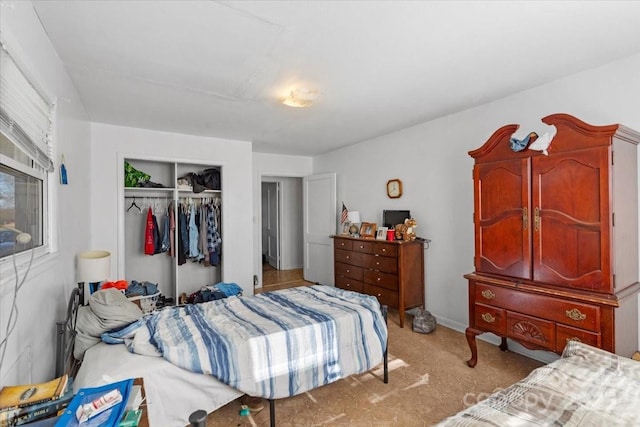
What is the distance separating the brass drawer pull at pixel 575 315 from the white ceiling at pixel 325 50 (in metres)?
1.74

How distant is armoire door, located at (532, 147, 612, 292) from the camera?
197 cm

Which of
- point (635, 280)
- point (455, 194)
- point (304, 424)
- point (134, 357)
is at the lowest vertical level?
point (304, 424)

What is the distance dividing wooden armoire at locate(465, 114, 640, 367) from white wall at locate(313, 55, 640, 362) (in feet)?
1.54

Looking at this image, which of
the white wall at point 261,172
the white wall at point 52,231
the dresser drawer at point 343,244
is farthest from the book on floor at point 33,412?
the white wall at point 261,172

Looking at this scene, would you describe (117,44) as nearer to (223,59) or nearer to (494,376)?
(223,59)

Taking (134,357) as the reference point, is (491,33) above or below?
above

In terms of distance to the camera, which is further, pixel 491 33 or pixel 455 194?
pixel 455 194

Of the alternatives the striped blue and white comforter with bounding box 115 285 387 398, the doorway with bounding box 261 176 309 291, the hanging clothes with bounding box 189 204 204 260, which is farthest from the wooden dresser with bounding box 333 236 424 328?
the doorway with bounding box 261 176 309 291

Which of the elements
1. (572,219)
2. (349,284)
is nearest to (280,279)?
(349,284)

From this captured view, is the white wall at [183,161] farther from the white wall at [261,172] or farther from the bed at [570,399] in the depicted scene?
the bed at [570,399]

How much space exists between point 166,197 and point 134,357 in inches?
118

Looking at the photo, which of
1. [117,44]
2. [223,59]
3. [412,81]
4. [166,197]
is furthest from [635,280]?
[166,197]

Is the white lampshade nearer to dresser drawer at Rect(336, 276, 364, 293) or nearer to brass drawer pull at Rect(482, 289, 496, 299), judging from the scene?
dresser drawer at Rect(336, 276, 364, 293)

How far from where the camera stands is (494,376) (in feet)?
8.29
